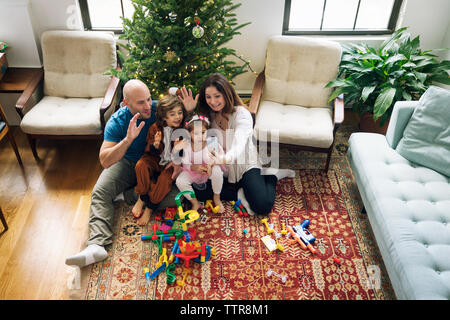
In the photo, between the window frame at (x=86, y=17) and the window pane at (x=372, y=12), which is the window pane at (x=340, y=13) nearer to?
the window pane at (x=372, y=12)

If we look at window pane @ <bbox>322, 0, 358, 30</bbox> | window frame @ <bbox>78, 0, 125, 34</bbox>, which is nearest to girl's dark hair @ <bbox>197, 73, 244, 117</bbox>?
window frame @ <bbox>78, 0, 125, 34</bbox>

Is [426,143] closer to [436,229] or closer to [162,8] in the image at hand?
[436,229]

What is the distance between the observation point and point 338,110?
302 cm

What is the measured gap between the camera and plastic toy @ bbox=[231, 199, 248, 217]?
2729 mm

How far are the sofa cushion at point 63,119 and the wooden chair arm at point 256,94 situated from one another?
51.5 inches

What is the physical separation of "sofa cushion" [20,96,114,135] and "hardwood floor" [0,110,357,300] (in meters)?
0.35

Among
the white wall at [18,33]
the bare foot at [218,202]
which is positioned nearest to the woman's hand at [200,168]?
the bare foot at [218,202]

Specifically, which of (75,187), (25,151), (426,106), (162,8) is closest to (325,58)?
(426,106)

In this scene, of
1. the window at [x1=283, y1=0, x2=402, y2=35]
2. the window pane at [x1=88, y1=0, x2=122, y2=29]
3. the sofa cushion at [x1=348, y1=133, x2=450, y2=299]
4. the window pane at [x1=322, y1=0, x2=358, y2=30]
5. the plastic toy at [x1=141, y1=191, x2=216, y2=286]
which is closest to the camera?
the sofa cushion at [x1=348, y1=133, x2=450, y2=299]

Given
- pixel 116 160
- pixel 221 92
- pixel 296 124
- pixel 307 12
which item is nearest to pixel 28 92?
pixel 116 160

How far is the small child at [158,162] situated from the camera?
8.21 ft

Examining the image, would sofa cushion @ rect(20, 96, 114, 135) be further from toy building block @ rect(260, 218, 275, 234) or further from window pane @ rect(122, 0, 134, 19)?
toy building block @ rect(260, 218, 275, 234)

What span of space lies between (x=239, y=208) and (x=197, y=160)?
0.51m

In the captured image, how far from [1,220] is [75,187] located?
584 mm
